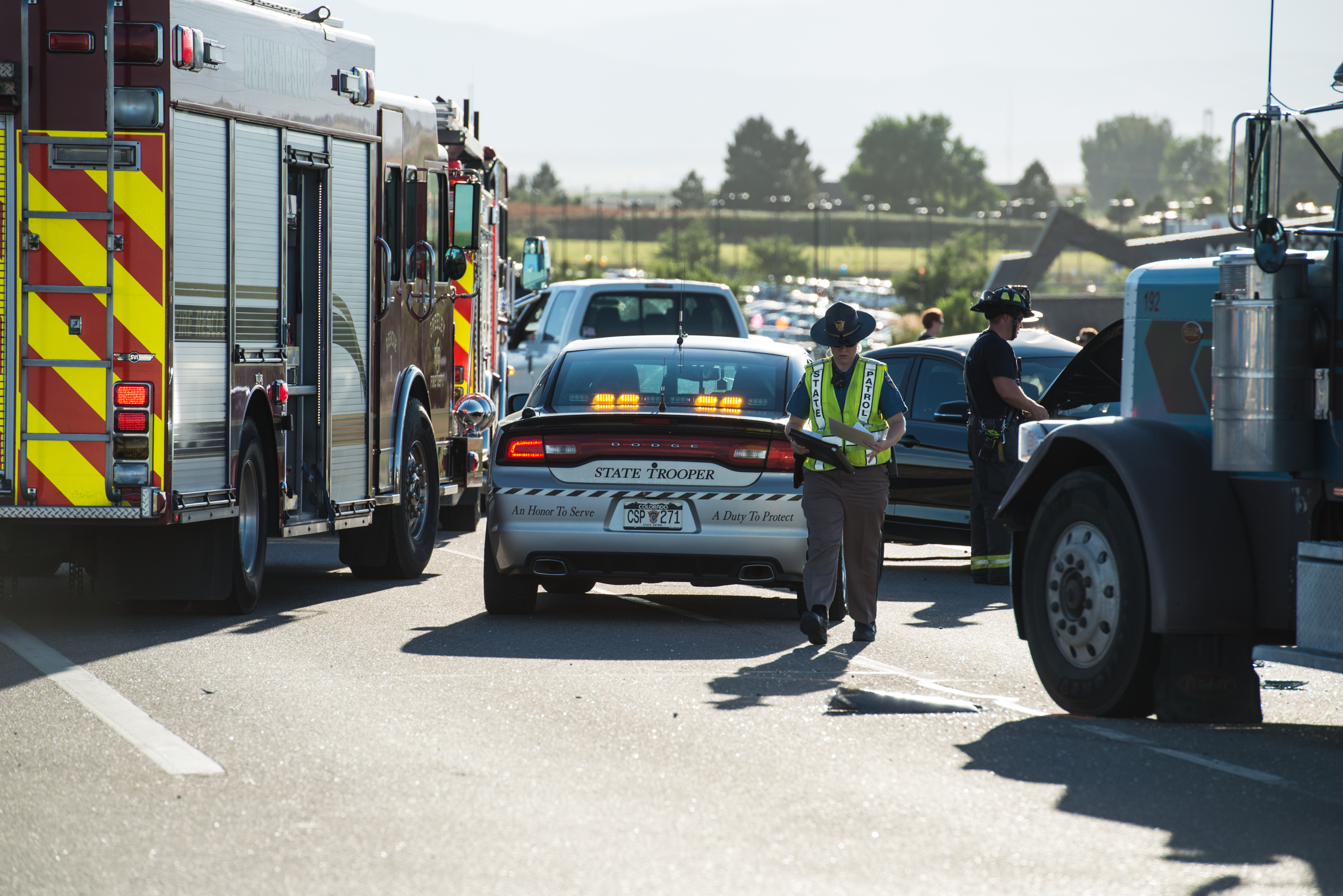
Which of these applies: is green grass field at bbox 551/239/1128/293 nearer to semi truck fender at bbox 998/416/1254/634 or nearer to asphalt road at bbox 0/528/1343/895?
A: asphalt road at bbox 0/528/1343/895

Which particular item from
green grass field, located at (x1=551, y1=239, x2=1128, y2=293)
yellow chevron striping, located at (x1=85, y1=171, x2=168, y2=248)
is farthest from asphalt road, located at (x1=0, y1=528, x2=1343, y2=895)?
green grass field, located at (x1=551, y1=239, x2=1128, y2=293)

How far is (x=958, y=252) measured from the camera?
133375 mm

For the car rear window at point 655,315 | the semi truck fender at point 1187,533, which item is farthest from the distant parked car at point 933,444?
the semi truck fender at point 1187,533

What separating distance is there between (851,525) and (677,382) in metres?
1.60

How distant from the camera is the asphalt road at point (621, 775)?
5.40 m

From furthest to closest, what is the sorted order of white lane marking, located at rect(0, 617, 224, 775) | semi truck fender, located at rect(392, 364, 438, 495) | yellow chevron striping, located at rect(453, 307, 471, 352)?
1. yellow chevron striping, located at rect(453, 307, 471, 352)
2. semi truck fender, located at rect(392, 364, 438, 495)
3. white lane marking, located at rect(0, 617, 224, 775)

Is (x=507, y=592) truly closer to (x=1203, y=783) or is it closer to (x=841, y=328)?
(x=841, y=328)

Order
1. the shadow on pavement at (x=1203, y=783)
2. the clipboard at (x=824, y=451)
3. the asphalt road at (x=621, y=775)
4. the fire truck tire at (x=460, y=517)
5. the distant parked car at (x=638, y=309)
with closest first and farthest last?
1. the asphalt road at (x=621, y=775)
2. the shadow on pavement at (x=1203, y=783)
3. the clipboard at (x=824, y=451)
4. the fire truck tire at (x=460, y=517)
5. the distant parked car at (x=638, y=309)

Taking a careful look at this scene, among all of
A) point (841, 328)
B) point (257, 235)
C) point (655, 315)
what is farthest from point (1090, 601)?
point (655, 315)

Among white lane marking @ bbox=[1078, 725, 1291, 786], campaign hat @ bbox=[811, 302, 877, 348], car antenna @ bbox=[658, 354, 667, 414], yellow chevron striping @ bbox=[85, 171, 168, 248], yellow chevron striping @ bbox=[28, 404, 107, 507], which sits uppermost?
yellow chevron striping @ bbox=[85, 171, 168, 248]

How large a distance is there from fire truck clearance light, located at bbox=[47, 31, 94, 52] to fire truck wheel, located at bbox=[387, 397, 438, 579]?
409cm

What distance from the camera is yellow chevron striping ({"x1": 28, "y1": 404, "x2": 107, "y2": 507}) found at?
403 inches

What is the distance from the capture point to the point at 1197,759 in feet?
22.6

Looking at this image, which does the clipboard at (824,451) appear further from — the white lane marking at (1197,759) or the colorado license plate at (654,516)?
the white lane marking at (1197,759)
